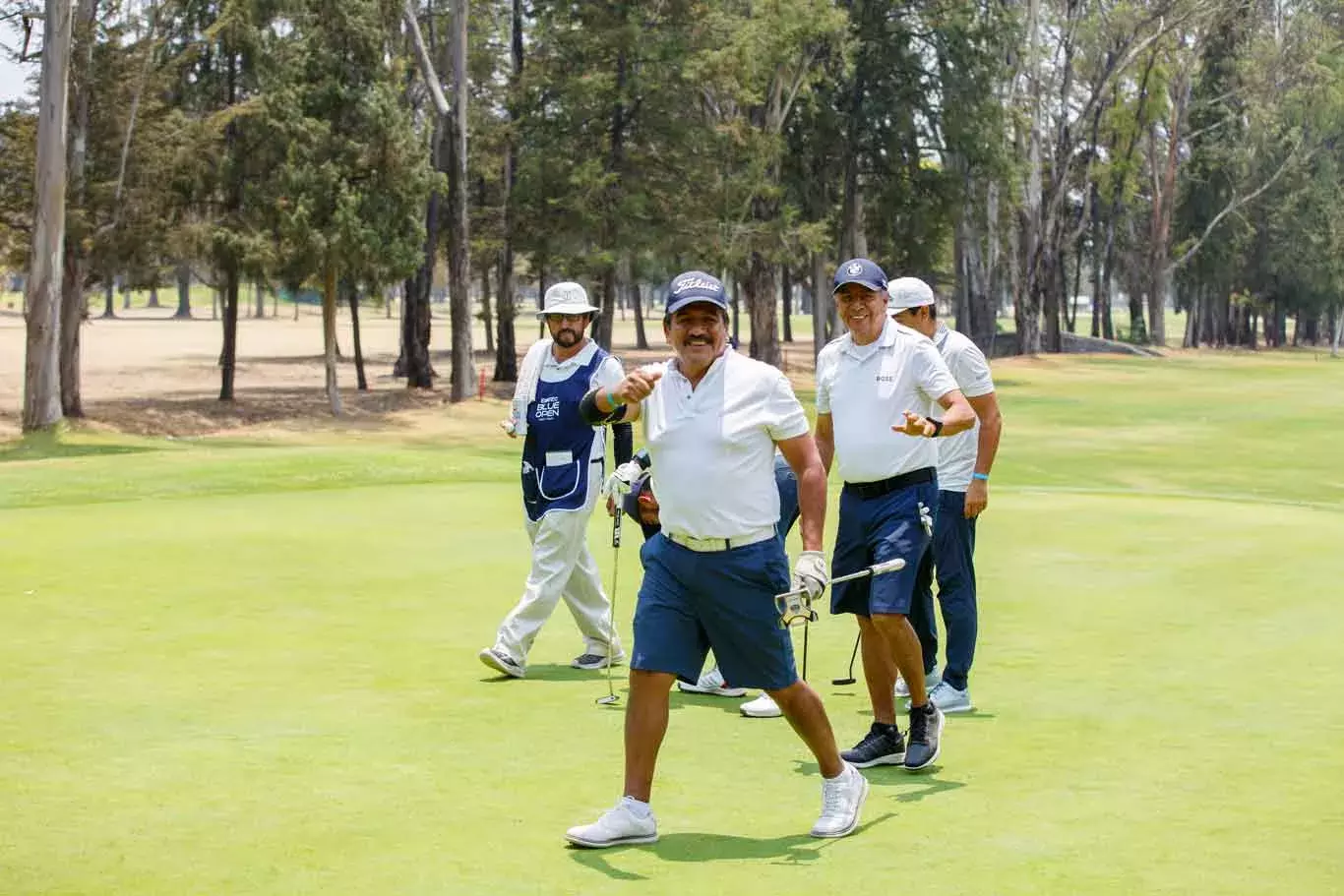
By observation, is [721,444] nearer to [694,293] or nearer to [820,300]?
[694,293]

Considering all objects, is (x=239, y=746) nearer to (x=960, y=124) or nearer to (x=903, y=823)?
(x=903, y=823)

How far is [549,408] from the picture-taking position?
31.4 ft

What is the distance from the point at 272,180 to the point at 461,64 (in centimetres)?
650

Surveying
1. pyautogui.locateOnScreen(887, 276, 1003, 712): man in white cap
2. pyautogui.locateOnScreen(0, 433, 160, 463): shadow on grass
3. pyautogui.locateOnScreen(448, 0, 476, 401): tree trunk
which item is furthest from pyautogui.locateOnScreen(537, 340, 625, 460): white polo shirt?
pyautogui.locateOnScreen(448, 0, 476, 401): tree trunk

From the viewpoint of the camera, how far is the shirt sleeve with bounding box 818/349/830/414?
25.7ft

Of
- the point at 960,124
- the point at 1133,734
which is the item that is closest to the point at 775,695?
the point at 1133,734

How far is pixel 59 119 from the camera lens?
105 feet

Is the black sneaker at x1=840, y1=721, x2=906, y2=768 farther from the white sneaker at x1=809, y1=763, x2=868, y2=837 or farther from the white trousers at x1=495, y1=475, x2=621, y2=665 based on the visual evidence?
Result: the white trousers at x1=495, y1=475, x2=621, y2=665

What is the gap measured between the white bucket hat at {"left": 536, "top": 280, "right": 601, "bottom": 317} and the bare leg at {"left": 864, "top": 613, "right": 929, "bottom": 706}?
263cm

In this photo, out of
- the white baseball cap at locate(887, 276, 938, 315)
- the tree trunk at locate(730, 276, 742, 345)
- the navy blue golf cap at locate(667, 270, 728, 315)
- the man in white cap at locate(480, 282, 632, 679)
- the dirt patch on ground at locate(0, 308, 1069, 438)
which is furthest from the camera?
the tree trunk at locate(730, 276, 742, 345)

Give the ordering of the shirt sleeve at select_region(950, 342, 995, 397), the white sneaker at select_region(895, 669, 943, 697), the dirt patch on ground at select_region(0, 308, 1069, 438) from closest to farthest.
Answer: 1. the shirt sleeve at select_region(950, 342, 995, 397)
2. the white sneaker at select_region(895, 669, 943, 697)
3. the dirt patch on ground at select_region(0, 308, 1069, 438)

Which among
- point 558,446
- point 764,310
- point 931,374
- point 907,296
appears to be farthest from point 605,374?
point 764,310

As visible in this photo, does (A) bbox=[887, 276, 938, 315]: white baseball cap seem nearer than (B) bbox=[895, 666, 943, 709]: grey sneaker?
Yes

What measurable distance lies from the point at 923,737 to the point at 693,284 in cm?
238
